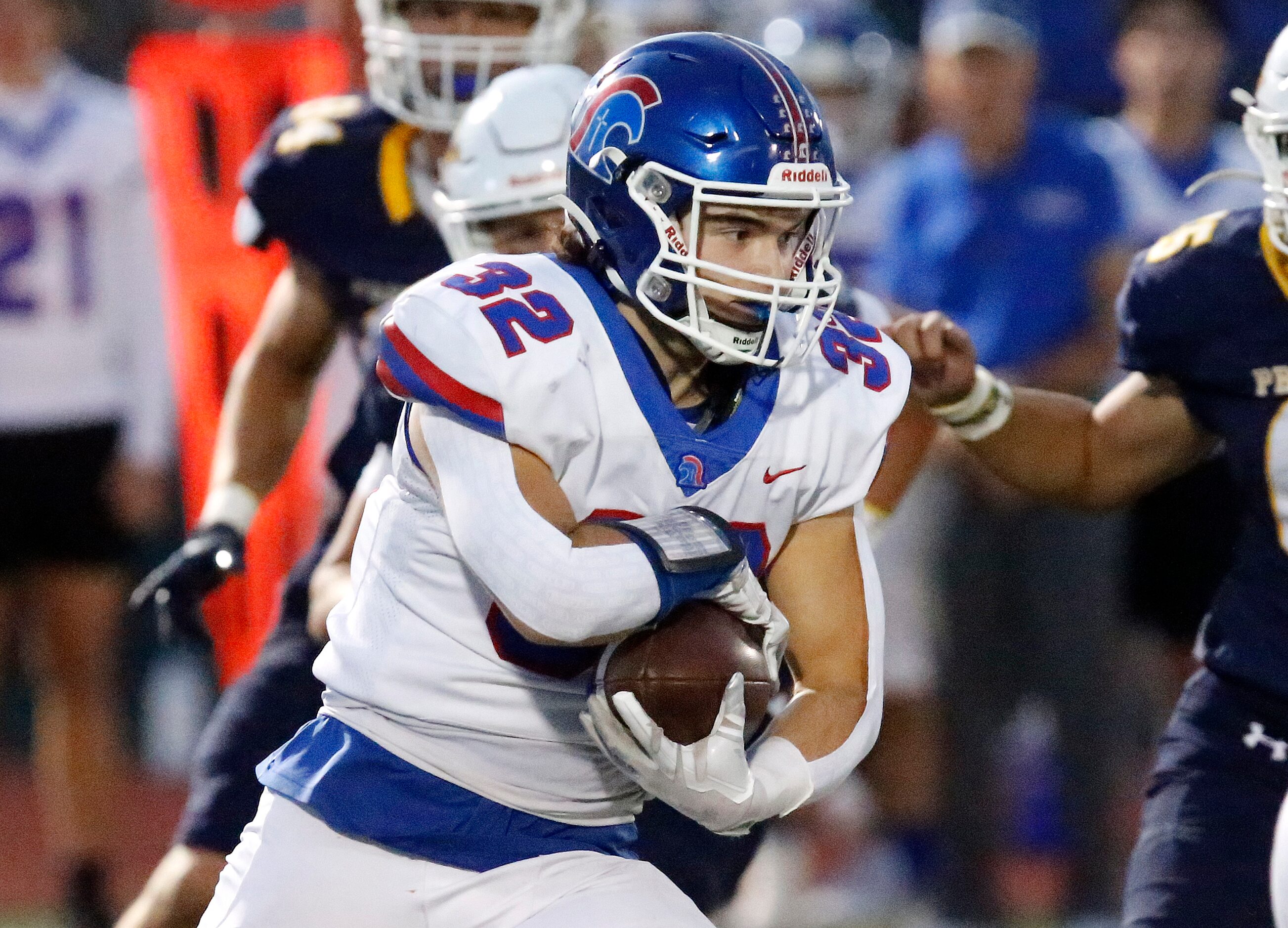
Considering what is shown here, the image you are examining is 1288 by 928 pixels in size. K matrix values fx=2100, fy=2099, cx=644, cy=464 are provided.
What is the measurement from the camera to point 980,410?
3.18 m

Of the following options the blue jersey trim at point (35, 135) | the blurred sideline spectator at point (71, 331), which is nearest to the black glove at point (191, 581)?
the blurred sideline spectator at point (71, 331)

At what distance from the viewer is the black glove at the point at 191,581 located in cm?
339

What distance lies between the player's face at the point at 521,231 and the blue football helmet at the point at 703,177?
28.1 inches

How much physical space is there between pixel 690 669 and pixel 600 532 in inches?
7.2

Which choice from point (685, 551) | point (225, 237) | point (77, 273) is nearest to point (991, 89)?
point (225, 237)

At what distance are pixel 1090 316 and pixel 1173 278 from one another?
196cm

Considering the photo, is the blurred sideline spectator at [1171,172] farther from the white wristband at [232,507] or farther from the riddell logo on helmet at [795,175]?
the riddell logo on helmet at [795,175]

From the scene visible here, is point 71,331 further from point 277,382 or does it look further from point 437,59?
point 437,59

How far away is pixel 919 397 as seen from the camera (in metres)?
3.17

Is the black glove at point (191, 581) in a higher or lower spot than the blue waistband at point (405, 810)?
lower

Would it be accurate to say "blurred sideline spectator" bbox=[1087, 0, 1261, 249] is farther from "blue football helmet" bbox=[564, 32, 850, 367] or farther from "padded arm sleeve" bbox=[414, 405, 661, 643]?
"padded arm sleeve" bbox=[414, 405, 661, 643]

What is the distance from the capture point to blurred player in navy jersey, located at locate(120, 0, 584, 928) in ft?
11.4

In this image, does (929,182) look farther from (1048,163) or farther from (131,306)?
(131,306)

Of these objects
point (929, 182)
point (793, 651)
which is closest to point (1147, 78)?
point (929, 182)
